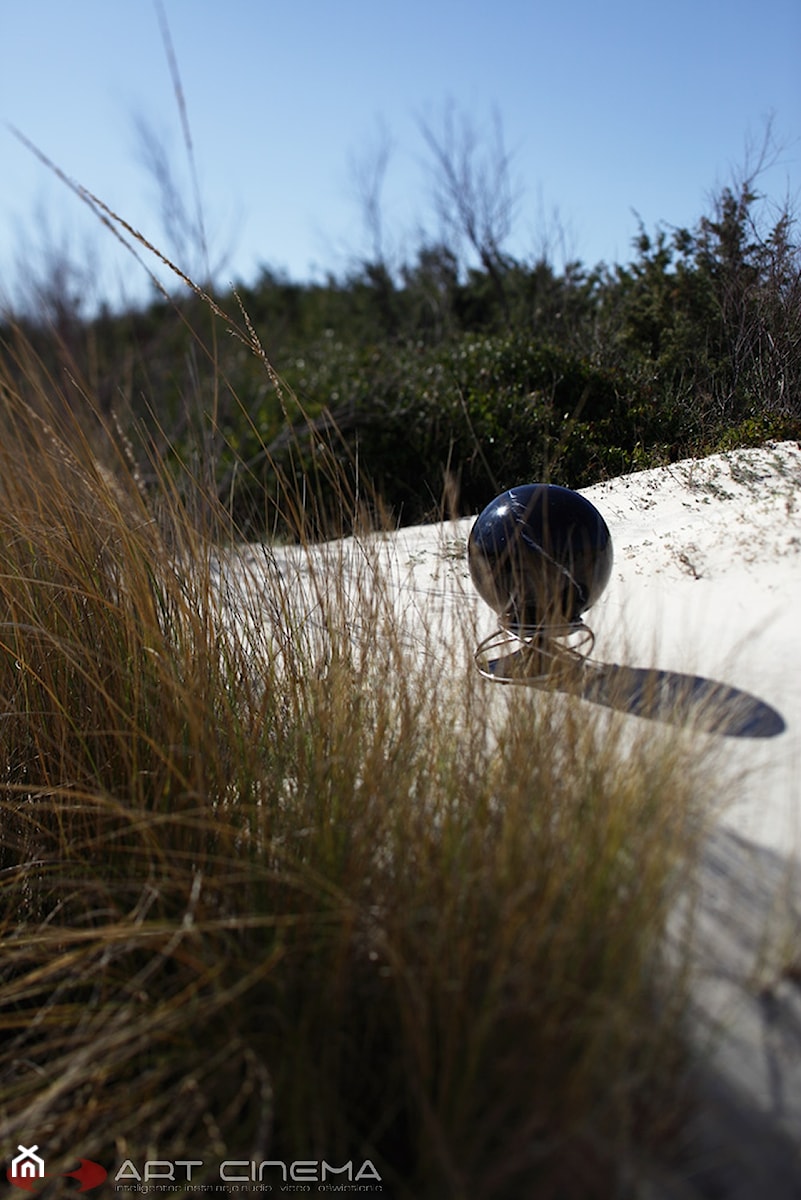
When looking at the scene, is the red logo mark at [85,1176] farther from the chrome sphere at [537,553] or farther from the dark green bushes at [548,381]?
the chrome sphere at [537,553]

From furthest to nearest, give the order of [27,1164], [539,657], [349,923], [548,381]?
[548,381], [539,657], [27,1164], [349,923]

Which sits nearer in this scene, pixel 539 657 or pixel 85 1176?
pixel 85 1176

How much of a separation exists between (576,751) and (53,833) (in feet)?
3.87

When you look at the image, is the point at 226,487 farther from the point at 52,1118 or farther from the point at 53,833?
the point at 52,1118

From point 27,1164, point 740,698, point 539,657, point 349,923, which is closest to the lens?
point 349,923

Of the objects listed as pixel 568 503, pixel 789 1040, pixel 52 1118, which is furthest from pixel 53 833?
pixel 568 503

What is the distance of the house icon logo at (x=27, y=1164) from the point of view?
165cm

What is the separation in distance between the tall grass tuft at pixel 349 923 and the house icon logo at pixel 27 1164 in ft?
0.12

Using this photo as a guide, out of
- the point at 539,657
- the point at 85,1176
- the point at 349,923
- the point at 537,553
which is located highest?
the point at 537,553

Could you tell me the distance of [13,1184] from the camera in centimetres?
164

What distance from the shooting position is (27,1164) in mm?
1670

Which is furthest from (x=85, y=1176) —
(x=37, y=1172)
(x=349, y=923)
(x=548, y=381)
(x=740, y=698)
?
(x=548, y=381)

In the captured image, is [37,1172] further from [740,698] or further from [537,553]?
[537,553]

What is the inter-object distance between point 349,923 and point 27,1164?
0.72 metres
